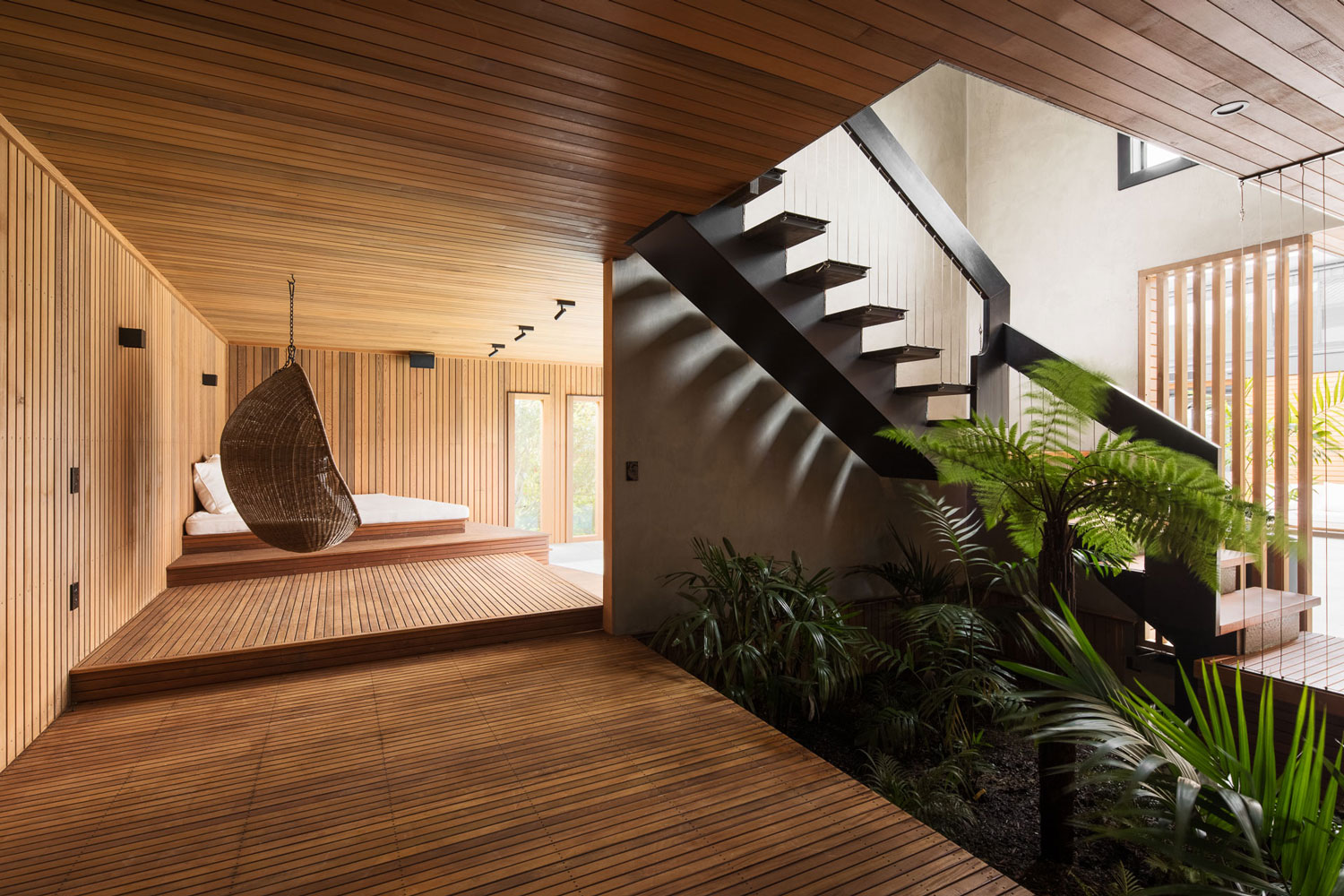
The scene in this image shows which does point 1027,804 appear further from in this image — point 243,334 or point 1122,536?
point 243,334

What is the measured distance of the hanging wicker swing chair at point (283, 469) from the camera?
157 inches

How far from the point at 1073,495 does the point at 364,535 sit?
5.84 meters

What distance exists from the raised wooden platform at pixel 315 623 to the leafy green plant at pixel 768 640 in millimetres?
940

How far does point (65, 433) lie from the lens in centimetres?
302

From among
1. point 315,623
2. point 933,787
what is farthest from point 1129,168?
point 315,623

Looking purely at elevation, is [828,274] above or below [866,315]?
above

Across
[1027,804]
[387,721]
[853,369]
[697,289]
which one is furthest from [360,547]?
[1027,804]

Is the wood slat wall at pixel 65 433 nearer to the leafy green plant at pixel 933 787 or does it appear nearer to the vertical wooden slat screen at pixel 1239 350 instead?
the leafy green plant at pixel 933 787

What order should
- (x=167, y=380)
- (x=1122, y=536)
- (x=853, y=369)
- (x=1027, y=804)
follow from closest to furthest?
(x=1122, y=536) → (x=1027, y=804) → (x=853, y=369) → (x=167, y=380)

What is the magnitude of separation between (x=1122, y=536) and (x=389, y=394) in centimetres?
760

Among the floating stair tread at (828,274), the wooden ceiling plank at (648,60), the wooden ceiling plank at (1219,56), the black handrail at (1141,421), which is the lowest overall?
the black handrail at (1141,421)

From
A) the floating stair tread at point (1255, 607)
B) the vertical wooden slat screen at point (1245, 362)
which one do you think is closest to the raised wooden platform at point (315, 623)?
the floating stair tread at point (1255, 607)

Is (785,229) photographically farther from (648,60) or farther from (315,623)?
(315,623)

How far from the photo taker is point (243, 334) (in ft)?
22.3
